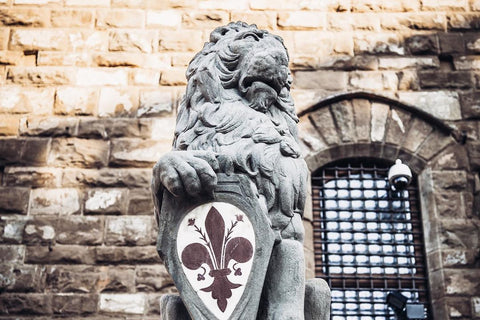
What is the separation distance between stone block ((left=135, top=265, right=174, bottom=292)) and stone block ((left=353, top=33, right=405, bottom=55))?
2.45m

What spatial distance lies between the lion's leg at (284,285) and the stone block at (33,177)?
3219 mm

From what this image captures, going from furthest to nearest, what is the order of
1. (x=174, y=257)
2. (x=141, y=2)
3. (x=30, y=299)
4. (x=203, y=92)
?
(x=141, y=2), (x=30, y=299), (x=203, y=92), (x=174, y=257)

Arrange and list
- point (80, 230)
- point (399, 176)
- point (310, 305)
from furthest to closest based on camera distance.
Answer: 1. point (80, 230)
2. point (399, 176)
3. point (310, 305)

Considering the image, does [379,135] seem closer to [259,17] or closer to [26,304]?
[259,17]

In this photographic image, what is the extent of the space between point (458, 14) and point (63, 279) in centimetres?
391

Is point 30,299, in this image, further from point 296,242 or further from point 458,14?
point 458,14

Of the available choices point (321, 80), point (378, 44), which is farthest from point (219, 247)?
point (378, 44)

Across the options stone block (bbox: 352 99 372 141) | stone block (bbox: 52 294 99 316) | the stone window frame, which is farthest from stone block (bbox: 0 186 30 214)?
stone block (bbox: 352 99 372 141)

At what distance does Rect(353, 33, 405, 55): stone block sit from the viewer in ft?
20.2

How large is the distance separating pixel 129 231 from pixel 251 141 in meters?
2.75

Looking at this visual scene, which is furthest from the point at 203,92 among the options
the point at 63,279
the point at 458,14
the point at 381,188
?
the point at 458,14

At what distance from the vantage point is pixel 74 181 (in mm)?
5582

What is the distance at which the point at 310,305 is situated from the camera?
280 cm

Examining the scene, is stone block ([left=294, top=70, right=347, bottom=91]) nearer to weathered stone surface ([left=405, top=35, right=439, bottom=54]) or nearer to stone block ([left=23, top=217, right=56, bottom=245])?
weathered stone surface ([left=405, top=35, right=439, bottom=54])
